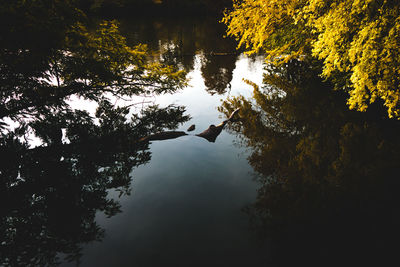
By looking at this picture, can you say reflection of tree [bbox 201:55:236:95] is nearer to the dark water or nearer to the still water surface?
the still water surface

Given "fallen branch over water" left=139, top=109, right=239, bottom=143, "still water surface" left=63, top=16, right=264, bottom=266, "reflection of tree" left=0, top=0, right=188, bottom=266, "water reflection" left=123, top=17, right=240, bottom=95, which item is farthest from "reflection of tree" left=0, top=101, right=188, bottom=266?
"water reflection" left=123, top=17, right=240, bottom=95

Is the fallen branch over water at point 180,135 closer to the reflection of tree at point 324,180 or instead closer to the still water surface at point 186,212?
the still water surface at point 186,212

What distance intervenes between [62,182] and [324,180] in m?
8.98

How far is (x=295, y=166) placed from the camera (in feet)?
24.6

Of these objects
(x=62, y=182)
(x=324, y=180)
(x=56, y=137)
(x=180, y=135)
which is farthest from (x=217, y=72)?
(x=62, y=182)

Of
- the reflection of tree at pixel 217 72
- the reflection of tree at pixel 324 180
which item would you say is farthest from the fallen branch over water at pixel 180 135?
the reflection of tree at pixel 217 72

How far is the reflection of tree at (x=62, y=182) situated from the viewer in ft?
15.7

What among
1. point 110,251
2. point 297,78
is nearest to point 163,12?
point 297,78

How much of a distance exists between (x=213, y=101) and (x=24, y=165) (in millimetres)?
11590

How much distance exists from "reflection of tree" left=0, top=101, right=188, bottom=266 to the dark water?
37 millimetres

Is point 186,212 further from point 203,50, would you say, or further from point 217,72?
point 203,50

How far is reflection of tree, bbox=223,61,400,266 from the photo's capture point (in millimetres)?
4642

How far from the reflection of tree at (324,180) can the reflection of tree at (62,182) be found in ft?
15.3

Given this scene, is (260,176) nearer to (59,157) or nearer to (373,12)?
(373,12)
